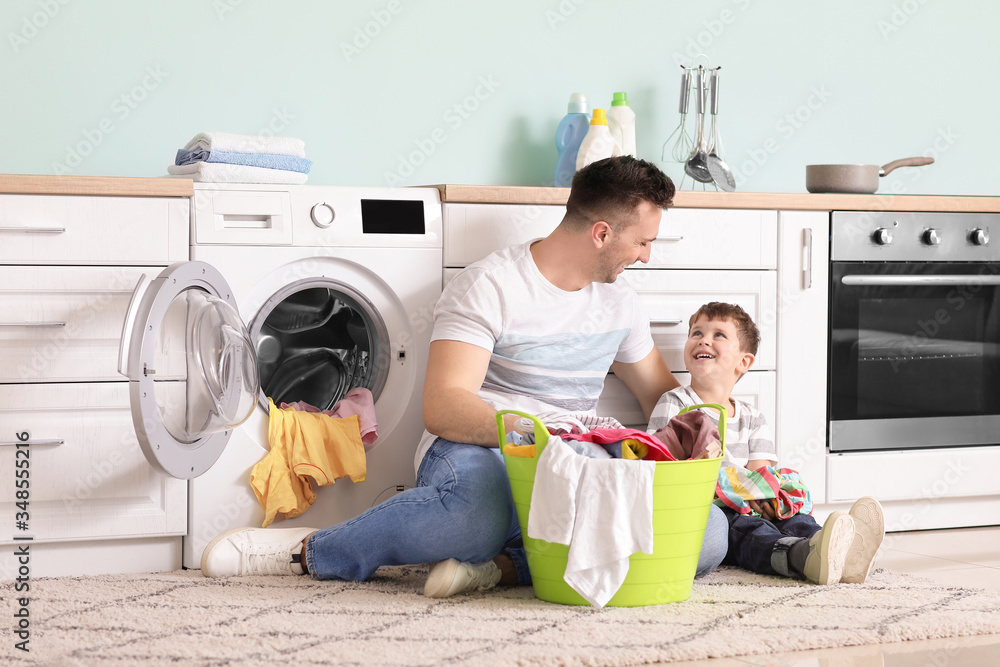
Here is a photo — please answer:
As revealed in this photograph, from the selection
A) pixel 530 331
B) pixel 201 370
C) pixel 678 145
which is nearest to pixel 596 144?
pixel 678 145

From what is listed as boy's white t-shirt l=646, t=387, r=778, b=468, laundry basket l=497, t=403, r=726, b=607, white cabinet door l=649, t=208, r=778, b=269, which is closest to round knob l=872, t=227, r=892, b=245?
white cabinet door l=649, t=208, r=778, b=269

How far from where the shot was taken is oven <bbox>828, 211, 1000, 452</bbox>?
2699 millimetres

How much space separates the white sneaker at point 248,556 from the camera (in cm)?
213

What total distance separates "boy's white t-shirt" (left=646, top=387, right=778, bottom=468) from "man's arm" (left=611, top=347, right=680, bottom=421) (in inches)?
2.1

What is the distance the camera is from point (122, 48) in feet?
8.87

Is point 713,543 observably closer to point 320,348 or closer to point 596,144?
point 320,348

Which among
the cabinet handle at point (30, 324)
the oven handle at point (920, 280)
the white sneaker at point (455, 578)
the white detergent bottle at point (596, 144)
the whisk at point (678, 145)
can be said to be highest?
the whisk at point (678, 145)

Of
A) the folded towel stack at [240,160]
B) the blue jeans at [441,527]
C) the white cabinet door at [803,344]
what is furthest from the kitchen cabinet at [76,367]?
the white cabinet door at [803,344]

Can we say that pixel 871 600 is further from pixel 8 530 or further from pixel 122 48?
pixel 122 48

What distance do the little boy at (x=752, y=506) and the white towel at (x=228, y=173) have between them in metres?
1.03

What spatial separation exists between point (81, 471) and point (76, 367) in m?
0.22

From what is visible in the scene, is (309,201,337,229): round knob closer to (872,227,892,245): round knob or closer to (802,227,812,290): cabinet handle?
(802,227,812,290): cabinet handle

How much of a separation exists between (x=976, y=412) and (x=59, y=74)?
2.61m

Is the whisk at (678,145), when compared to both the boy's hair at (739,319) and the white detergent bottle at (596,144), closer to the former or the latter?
the white detergent bottle at (596,144)
